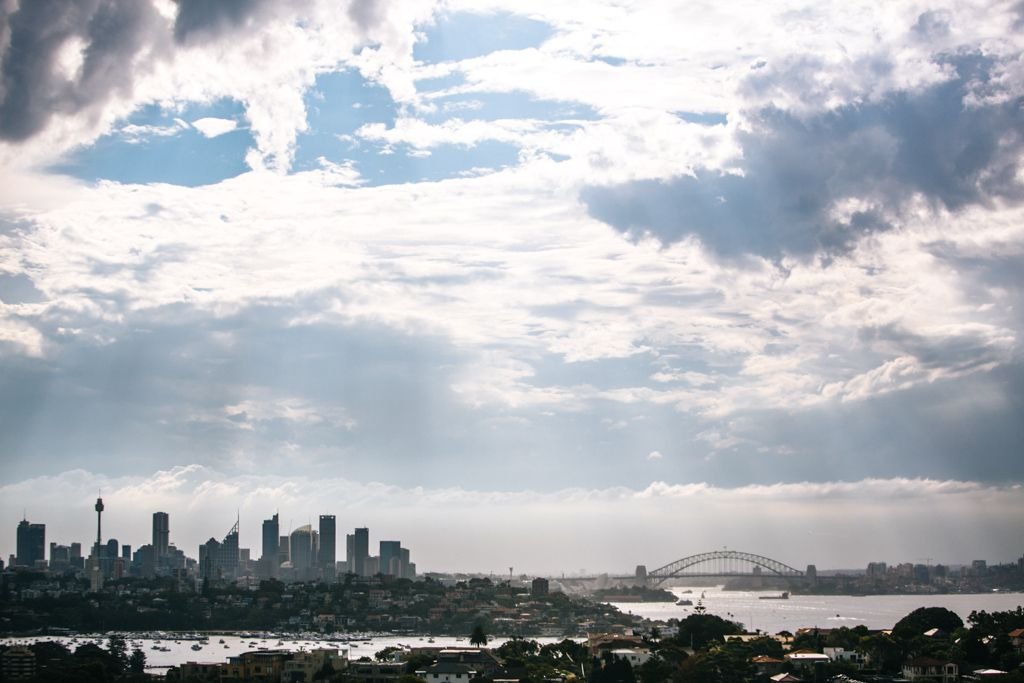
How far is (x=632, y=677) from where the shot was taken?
1714 inches

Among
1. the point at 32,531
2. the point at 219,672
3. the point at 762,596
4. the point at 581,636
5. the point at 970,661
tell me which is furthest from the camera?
the point at 762,596

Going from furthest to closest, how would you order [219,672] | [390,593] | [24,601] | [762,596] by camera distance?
[762,596]
[390,593]
[24,601]
[219,672]

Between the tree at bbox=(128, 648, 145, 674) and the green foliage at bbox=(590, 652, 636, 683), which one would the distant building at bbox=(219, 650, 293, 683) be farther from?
the green foliage at bbox=(590, 652, 636, 683)

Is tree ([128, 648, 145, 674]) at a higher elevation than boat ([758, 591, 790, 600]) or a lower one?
higher

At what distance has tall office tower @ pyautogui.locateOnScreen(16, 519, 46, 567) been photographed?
18038 centimetres

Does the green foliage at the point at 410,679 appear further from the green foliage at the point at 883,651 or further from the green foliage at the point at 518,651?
the green foliage at the point at 883,651

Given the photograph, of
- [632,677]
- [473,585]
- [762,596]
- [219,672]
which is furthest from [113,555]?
[632,677]

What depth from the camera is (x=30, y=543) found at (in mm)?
182500

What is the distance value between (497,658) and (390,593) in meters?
76.4

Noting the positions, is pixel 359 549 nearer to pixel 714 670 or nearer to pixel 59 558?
pixel 59 558

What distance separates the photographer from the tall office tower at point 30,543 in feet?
592

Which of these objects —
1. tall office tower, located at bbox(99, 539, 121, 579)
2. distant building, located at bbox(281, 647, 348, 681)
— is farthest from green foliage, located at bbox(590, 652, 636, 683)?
tall office tower, located at bbox(99, 539, 121, 579)

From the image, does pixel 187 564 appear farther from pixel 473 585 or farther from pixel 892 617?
pixel 892 617

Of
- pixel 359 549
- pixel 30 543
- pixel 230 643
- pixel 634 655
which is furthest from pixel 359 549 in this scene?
pixel 634 655
